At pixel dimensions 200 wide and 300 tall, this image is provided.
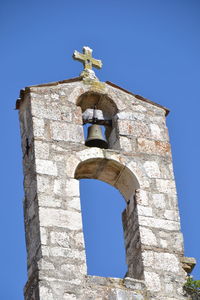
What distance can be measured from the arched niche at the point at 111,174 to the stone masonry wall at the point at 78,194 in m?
0.01

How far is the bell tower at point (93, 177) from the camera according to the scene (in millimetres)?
13625

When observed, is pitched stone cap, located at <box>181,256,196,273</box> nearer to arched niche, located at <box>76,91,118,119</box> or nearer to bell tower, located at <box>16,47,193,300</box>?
bell tower, located at <box>16,47,193,300</box>

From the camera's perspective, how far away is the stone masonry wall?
13586 mm

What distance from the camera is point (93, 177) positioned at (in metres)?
15.0

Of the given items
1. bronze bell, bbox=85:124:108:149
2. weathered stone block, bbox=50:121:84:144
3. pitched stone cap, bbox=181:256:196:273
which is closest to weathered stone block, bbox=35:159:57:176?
weathered stone block, bbox=50:121:84:144

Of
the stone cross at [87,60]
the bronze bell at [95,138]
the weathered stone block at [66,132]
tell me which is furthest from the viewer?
the stone cross at [87,60]

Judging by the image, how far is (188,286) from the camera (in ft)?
46.2

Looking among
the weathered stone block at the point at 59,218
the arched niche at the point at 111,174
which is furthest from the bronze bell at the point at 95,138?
the weathered stone block at the point at 59,218

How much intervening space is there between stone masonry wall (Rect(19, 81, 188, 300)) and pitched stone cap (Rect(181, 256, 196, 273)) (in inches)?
2.9

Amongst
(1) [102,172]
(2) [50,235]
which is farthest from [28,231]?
(1) [102,172]

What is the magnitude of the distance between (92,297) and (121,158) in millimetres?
2158

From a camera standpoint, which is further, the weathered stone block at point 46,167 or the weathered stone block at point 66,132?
the weathered stone block at point 66,132

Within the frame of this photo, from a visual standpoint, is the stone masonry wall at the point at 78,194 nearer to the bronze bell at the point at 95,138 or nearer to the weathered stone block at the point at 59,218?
the weathered stone block at the point at 59,218

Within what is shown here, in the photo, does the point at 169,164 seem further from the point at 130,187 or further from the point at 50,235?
the point at 50,235
